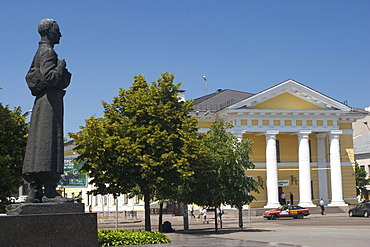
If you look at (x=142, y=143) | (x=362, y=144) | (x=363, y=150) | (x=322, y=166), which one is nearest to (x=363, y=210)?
(x=322, y=166)

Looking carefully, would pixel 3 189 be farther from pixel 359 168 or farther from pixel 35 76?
pixel 359 168

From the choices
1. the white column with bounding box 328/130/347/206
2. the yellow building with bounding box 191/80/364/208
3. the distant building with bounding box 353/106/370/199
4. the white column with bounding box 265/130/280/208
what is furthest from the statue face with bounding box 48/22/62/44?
the distant building with bounding box 353/106/370/199

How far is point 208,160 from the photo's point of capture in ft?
89.1

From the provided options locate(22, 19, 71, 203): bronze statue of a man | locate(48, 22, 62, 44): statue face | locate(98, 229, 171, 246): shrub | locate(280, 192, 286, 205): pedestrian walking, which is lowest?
locate(280, 192, 286, 205): pedestrian walking

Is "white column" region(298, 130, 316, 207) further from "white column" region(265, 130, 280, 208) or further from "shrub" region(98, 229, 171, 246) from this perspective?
"shrub" region(98, 229, 171, 246)

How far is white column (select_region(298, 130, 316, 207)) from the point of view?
53844mm

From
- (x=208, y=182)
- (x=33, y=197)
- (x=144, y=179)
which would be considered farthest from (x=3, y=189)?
(x=33, y=197)

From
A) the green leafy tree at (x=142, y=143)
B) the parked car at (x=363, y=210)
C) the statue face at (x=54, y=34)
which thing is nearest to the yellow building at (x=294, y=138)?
the parked car at (x=363, y=210)

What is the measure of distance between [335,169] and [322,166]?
79.9 inches

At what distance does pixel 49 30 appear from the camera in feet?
34.4

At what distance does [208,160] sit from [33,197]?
17.6 meters

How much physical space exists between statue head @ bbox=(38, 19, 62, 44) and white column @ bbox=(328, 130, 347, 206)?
47.7 m

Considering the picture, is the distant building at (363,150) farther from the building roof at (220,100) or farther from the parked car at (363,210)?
the parked car at (363,210)

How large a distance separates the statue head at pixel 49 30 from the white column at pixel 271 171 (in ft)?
143
